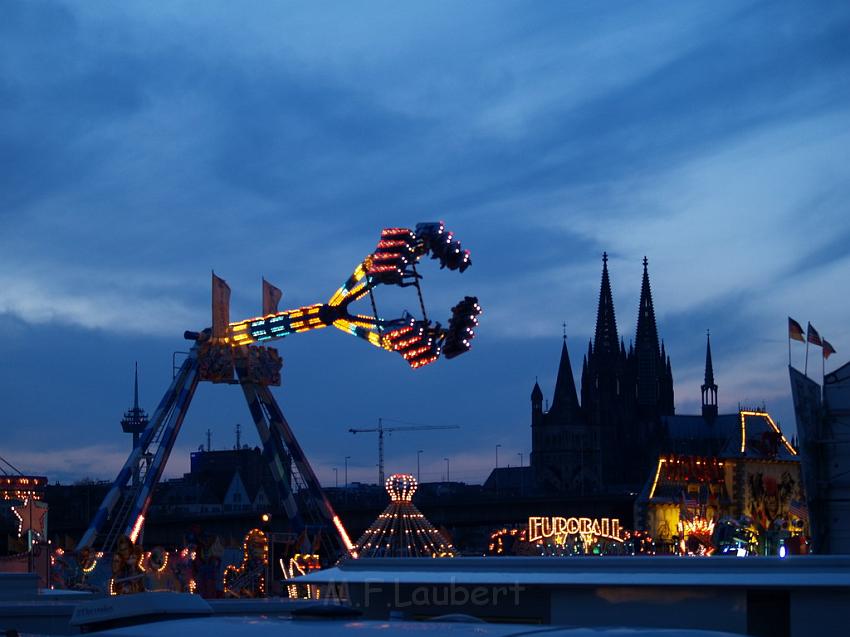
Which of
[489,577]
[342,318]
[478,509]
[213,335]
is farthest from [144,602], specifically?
[478,509]

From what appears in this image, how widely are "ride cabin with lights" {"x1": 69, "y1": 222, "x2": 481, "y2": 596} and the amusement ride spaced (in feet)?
0.15

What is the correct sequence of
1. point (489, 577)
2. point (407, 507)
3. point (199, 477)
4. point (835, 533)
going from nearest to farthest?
point (489, 577) → point (835, 533) → point (407, 507) → point (199, 477)

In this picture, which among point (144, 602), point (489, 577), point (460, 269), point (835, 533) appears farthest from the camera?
point (460, 269)

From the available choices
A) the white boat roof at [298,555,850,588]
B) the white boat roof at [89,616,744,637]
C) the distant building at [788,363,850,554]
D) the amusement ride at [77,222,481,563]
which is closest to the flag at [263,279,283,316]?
the amusement ride at [77,222,481,563]

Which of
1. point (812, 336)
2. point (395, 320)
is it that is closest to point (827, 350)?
point (812, 336)

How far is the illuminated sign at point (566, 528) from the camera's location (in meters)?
57.2

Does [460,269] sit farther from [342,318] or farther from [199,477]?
[199,477]

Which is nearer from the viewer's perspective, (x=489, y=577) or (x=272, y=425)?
(x=489, y=577)

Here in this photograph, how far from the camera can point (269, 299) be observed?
67.3 metres

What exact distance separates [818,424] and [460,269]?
756 inches

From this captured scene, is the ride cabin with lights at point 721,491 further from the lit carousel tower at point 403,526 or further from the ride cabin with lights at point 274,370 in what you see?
the lit carousel tower at point 403,526

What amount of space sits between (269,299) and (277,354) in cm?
267

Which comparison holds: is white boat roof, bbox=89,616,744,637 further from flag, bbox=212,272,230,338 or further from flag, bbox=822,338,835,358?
flag, bbox=212,272,230,338

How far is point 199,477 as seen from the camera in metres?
169
